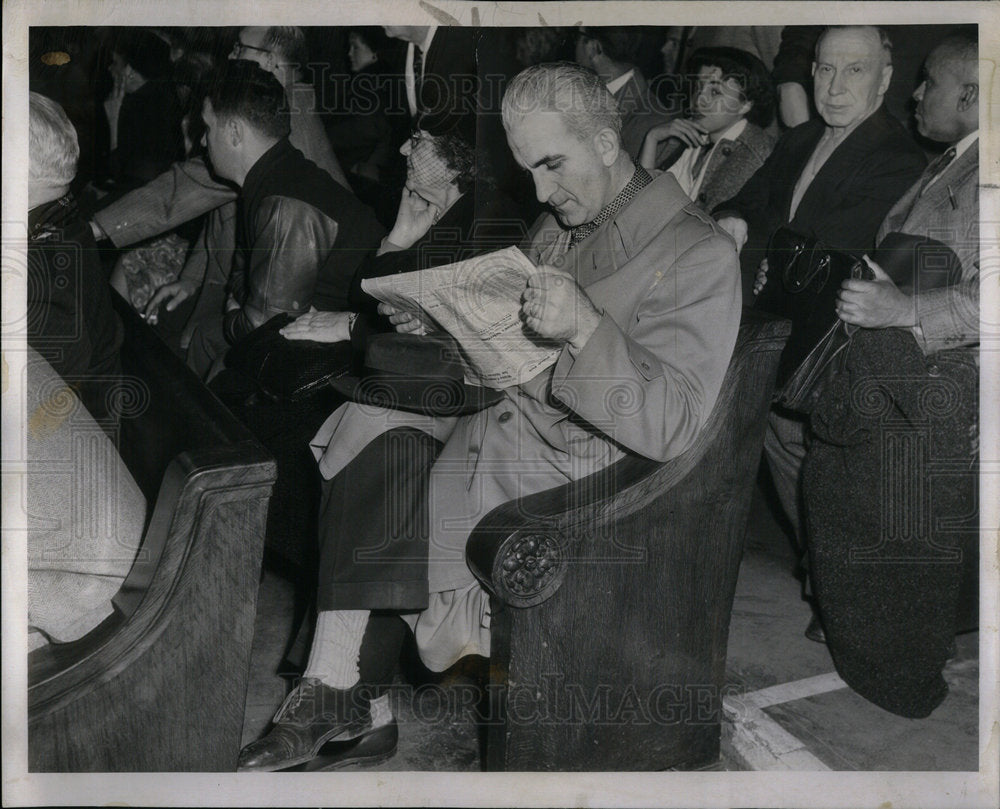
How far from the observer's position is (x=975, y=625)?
8.99ft

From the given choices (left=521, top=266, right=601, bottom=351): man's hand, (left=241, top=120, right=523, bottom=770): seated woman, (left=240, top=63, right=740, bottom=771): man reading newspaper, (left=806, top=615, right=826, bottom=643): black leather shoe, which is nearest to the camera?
(left=521, top=266, right=601, bottom=351): man's hand

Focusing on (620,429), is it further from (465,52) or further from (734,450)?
(465,52)

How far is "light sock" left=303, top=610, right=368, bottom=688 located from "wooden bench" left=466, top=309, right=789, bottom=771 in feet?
1.24

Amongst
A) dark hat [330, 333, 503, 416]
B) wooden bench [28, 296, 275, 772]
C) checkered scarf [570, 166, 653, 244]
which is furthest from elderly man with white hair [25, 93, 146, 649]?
checkered scarf [570, 166, 653, 244]

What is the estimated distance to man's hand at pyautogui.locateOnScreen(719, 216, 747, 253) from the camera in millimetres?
2771

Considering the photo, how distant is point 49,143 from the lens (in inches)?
106

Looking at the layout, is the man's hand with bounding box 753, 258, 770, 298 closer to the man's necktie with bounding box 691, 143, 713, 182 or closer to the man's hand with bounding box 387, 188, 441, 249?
the man's necktie with bounding box 691, 143, 713, 182

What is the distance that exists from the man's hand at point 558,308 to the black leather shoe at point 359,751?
3.63ft

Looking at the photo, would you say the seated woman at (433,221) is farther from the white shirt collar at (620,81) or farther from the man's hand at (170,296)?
the man's hand at (170,296)

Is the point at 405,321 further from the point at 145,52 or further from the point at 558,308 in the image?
the point at 145,52

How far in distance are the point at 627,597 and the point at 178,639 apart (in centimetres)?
99

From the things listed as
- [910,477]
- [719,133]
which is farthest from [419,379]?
[910,477]

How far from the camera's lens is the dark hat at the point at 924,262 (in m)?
2.62

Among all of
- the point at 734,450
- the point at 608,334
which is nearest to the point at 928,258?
the point at 734,450
